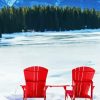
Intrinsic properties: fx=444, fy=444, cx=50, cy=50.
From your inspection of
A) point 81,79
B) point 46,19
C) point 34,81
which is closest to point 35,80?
point 34,81

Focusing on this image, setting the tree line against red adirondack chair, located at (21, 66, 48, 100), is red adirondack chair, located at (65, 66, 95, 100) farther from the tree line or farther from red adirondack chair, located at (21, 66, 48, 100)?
the tree line

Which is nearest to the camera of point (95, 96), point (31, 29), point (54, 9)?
point (95, 96)

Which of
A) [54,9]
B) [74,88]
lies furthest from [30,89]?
[54,9]

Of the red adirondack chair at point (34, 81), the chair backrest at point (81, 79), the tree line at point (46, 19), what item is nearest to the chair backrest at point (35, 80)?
the red adirondack chair at point (34, 81)

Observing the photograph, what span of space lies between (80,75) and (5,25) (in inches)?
4120

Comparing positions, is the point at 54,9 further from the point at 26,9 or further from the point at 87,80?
the point at 87,80

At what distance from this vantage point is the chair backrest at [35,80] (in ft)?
32.1

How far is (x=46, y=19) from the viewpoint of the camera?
A: 142750 mm

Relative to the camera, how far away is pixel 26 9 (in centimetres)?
14225

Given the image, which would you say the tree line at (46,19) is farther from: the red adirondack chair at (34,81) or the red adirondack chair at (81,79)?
the red adirondack chair at (81,79)

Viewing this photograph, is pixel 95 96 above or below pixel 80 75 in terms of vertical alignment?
below

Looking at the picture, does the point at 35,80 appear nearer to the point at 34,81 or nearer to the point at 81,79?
the point at 34,81

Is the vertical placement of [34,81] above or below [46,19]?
below

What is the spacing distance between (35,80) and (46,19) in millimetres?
133368
